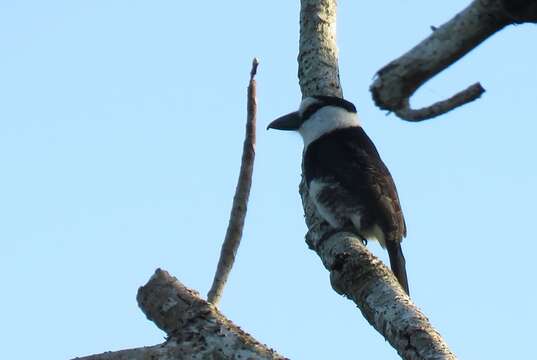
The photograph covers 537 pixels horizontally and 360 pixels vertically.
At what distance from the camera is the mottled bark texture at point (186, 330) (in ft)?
8.72

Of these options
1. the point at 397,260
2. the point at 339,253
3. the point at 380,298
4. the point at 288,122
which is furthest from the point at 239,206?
the point at 288,122

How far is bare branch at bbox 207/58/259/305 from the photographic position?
3.93 m

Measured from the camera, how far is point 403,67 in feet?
6.25

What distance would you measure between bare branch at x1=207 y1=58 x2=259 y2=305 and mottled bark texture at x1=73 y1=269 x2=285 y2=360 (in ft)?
2.63

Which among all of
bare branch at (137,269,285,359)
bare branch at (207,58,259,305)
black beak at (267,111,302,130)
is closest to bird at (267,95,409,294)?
black beak at (267,111,302,130)

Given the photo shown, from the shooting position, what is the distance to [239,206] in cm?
443

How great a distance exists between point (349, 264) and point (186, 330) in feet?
5.22

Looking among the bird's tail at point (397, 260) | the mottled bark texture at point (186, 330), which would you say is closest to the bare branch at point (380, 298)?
the mottled bark texture at point (186, 330)

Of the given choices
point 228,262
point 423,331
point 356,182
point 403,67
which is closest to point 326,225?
point 356,182

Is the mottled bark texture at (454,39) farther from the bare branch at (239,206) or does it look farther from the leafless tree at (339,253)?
the bare branch at (239,206)

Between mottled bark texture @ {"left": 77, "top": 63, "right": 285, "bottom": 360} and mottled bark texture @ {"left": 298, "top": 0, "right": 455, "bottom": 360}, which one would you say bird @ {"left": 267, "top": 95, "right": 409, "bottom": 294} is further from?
mottled bark texture @ {"left": 77, "top": 63, "right": 285, "bottom": 360}

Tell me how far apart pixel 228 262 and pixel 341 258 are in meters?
0.53

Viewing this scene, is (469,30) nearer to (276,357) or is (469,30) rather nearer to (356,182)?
(276,357)

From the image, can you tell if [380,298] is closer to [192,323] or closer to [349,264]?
[349,264]
